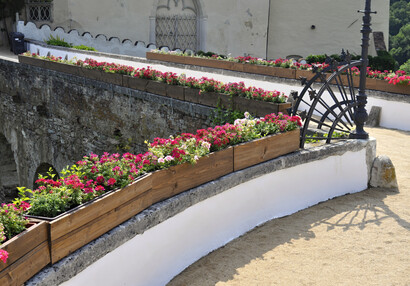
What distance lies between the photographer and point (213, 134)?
4.98 m

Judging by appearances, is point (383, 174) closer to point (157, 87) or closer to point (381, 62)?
point (157, 87)

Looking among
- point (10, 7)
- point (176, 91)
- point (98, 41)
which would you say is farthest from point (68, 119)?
point (10, 7)

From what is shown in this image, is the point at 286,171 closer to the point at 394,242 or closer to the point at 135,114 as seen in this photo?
the point at 394,242

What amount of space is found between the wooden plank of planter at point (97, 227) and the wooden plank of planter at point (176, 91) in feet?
15.0

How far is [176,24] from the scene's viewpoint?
24047 mm

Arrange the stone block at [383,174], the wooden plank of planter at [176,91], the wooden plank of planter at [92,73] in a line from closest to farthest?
1. the stone block at [383,174]
2. the wooden plank of planter at [176,91]
3. the wooden plank of planter at [92,73]

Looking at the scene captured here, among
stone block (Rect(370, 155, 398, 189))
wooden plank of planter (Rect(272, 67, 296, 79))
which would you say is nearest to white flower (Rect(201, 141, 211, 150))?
stone block (Rect(370, 155, 398, 189))

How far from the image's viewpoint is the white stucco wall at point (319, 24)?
26172mm

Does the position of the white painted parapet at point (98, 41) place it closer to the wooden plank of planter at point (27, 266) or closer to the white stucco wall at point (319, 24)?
the white stucco wall at point (319, 24)

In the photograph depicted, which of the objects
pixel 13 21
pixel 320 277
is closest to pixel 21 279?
pixel 320 277

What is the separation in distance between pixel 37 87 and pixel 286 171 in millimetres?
9691

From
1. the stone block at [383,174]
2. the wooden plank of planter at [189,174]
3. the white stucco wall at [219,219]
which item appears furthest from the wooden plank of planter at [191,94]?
the wooden plank of planter at [189,174]

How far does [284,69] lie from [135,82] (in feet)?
11.2

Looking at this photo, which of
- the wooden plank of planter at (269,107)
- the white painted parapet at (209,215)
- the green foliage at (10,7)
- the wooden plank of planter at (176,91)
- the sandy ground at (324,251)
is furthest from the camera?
the green foliage at (10,7)
